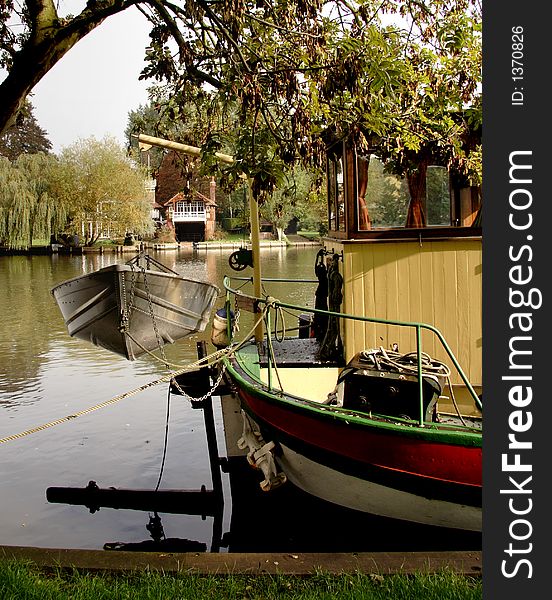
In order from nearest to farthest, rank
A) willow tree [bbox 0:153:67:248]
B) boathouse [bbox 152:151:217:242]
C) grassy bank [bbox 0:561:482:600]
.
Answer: grassy bank [bbox 0:561:482:600] → willow tree [bbox 0:153:67:248] → boathouse [bbox 152:151:217:242]

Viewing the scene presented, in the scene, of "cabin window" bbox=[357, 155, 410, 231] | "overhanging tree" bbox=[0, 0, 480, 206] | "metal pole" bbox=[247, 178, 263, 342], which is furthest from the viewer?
"metal pole" bbox=[247, 178, 263, 342]

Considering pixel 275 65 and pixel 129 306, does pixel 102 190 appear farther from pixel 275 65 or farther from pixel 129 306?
pixel 275 65

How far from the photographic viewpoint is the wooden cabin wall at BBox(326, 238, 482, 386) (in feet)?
28.6

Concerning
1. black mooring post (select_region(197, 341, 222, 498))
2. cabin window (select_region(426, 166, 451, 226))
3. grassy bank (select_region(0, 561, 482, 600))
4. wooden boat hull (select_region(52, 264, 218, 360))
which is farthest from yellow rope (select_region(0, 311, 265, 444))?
wooden boat hull (select_region(52, 264, 218, 360))

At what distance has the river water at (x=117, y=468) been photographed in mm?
8656

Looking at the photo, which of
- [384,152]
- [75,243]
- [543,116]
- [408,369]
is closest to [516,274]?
[543,116]

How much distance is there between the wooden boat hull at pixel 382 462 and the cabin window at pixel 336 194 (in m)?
2.41

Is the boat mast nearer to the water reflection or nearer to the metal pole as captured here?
the metal pole

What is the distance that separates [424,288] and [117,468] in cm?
540

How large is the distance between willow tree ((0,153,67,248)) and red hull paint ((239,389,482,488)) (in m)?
51.0

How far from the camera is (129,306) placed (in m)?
12.8

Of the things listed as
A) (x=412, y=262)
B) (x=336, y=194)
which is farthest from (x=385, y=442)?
(x=336, y=194)

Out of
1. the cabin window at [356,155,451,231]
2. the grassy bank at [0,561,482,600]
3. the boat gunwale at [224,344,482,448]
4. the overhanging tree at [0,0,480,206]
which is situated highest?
the overhanging tree at [0,0,480,206]

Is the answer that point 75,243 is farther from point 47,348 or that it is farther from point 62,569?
point 62,569
